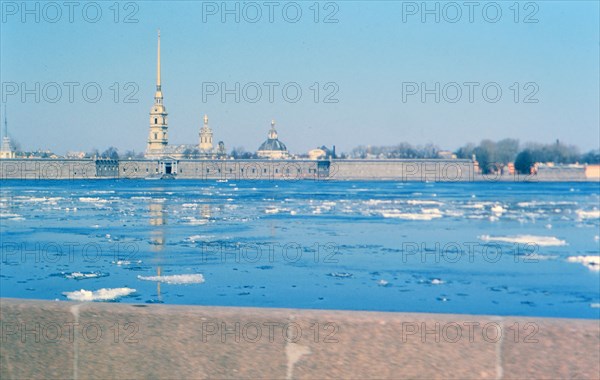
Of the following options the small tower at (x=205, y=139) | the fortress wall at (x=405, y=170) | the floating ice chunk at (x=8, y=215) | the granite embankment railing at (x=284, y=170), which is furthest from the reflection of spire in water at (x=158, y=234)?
the small tower at (x=205, y=139)

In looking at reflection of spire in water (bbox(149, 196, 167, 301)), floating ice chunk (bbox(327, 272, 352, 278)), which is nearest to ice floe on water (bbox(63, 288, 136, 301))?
reflection of spire in water (bbox(149, 196, 167, 301))

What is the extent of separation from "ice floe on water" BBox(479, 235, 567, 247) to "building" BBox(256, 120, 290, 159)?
119 metres

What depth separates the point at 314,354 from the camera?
2416mm

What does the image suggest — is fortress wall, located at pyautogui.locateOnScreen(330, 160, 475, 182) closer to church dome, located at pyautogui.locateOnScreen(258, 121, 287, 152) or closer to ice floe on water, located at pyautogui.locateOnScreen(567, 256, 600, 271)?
church dome, located at pyautogui.locateOnScreen(258, 121, 287, 152)

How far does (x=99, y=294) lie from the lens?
303 inches

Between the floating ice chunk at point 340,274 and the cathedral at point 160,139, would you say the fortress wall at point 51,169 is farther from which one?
the floating ice chunk at point 340,274

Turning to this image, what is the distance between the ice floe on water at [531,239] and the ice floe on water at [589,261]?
71.5 inches

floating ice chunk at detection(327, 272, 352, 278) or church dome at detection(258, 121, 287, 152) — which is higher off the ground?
church dome at detection(258, 121, 287, 152)

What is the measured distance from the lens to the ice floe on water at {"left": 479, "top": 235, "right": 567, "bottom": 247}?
1428 centimetres

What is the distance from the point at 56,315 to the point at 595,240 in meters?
14.6

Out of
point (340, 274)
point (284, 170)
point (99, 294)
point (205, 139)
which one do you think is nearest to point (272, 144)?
point (205, 139)

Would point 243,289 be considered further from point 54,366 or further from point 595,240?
point 595,240

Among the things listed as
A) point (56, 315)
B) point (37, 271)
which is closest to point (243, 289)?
point (37, 271)

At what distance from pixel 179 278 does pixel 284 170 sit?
95.7m
